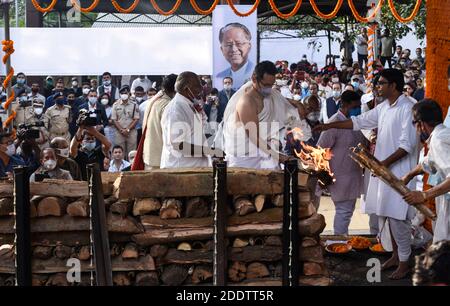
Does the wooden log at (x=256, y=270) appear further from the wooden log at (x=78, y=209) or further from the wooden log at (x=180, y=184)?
the wooden log at (x=78, y=209)

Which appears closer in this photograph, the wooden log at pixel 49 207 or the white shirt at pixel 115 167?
the wooden log at pixel 49 207

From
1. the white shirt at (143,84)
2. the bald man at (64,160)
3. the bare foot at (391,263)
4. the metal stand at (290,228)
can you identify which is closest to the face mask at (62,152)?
the bald man at (64,160)

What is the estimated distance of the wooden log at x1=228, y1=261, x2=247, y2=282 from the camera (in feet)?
20.7

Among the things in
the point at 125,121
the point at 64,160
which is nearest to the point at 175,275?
the point at 64,160

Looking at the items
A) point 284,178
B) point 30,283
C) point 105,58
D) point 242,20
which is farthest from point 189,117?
point 105,58

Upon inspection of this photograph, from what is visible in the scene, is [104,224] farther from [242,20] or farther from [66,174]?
[242,20]

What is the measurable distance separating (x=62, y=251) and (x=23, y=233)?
40 centimetres

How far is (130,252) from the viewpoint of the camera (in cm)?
628

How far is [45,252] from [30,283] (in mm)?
308

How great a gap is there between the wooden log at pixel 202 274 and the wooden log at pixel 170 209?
444 mm

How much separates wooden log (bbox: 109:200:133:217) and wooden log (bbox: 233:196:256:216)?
82 centimetres

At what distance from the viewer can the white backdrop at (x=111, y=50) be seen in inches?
684

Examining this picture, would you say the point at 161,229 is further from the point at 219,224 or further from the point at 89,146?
the point at 89,146

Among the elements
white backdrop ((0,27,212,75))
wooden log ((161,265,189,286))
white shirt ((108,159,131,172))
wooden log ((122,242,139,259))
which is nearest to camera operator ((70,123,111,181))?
white shirt ((108,159,131,172))
